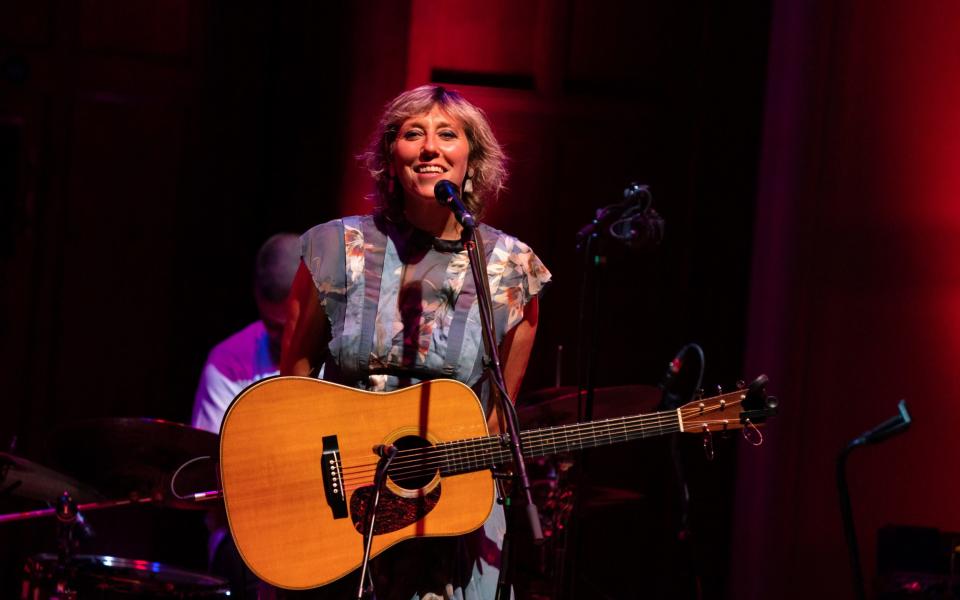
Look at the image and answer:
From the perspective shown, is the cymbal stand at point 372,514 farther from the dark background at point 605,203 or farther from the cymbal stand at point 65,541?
the dark background at point 605,203

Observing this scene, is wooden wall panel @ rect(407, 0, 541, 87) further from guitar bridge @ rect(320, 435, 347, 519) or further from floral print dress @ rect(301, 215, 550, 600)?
guitar bridge @ rect(320, 435, 347, 519)

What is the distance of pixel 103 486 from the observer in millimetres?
3914

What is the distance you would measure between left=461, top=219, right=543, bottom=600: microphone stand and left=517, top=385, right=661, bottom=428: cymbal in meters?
1.07

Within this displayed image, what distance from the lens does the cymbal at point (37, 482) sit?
12.4 feet

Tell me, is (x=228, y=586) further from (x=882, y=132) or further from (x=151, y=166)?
(x=882, y=132)

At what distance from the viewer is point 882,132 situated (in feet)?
16.6

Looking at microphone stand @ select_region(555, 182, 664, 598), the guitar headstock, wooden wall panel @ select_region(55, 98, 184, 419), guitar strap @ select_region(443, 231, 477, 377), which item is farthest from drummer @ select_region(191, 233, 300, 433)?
the guitar headstock

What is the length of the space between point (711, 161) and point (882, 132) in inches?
30.4

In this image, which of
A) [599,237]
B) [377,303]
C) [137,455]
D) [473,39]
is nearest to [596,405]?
[599,237]

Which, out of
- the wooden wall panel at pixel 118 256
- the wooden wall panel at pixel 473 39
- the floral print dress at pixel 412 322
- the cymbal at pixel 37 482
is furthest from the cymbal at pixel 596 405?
the wooden wall panel at pixel 118 256

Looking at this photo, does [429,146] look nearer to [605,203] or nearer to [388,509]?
[388,509]

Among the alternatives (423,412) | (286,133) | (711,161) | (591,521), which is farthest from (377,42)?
(423,412)

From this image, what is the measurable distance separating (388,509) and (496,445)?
0.32 metres

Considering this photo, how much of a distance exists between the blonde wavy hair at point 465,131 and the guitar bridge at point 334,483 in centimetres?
76
